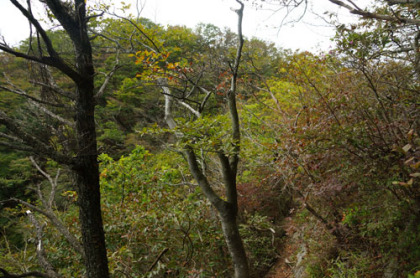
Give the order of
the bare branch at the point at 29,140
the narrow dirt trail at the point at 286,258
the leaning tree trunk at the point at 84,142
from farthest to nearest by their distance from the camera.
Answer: the narrow dirt trail at the point at 286,258, the leaning tree trunk at the point at 84,142, the bare branch at the point at 29,140

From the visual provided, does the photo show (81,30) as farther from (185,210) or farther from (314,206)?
(314,206)

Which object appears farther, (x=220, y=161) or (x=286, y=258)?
(x=286, y=258)

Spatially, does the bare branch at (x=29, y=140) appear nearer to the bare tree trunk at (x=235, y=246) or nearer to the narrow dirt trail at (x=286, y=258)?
the bare tree trunk at (x=235, y=246)

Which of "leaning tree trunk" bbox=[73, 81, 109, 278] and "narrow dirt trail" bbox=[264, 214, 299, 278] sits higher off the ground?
"leaning tree trunk" bbox=[73, 81, 109, 278]

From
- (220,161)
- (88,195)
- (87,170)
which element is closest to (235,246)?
(220,161)

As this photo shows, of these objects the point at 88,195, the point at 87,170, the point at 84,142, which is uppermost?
the point at 84,142

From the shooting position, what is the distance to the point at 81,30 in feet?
9.04

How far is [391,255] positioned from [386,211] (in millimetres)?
665

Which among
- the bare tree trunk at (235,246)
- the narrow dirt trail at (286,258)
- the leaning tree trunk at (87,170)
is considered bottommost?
the narrow dirt trail at (286,258)

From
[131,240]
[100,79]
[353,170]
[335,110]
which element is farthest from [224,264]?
[100,79]

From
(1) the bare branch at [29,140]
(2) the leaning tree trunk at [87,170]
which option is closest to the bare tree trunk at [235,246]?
(2) the leaning tree trunk at [87,170]

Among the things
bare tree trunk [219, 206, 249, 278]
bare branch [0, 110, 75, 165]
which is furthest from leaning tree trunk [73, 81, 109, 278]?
bare tree trunk [219, 206, 249, 278]

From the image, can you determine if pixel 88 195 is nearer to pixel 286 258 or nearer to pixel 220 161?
pixel 220 161

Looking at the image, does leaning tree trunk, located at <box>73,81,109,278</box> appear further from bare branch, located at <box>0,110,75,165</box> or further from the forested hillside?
bare branch, located at <box>0,110,75,165</box>
